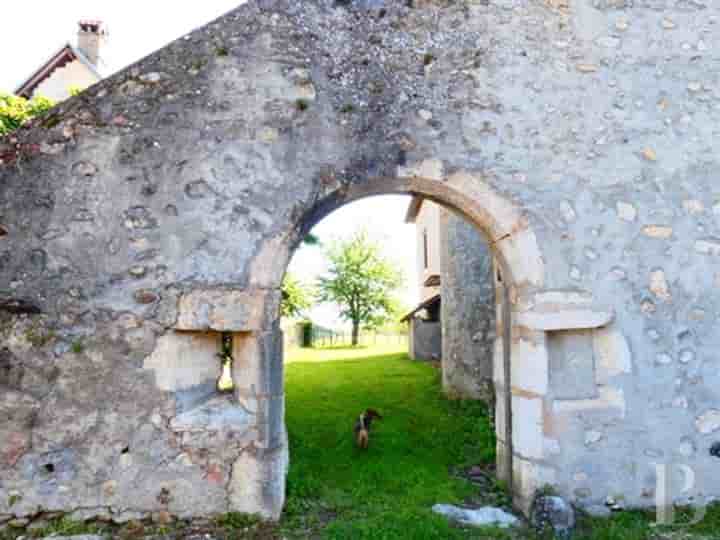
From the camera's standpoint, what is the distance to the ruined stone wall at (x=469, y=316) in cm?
Answer: 859

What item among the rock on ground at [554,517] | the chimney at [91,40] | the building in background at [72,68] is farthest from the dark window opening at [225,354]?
the chimney at [91,40]

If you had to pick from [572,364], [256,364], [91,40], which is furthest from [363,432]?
[91,40]

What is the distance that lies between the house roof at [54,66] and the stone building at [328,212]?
46.2 ft

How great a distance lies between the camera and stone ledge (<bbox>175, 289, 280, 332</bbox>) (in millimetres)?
3705

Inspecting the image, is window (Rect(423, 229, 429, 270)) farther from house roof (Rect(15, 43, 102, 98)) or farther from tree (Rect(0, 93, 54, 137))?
tree (Rect(0, 93, 54, 137))

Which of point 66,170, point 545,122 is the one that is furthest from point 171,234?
point 545,122

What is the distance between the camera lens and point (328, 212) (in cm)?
424

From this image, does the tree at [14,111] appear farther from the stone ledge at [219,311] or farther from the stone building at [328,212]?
the stone ledge at [219,311]

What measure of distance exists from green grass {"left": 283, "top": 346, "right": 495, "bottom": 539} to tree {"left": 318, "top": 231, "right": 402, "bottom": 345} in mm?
18762

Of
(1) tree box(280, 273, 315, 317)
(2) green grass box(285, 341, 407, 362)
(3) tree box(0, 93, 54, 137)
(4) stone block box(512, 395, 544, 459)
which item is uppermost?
(3) tree box(0, 93, 54, 137)

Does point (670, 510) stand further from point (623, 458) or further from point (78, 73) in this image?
point (78, 73)

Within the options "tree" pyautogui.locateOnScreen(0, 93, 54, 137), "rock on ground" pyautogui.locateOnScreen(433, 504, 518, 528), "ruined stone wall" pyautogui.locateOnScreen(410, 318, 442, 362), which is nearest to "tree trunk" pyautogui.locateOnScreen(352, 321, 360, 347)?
"ruined stone wall" pyautogui.locateOnScreen(410, 318, 442, 362)

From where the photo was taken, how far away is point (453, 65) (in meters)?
4.20

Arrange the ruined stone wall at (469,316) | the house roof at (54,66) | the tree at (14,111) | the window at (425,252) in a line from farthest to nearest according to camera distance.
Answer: the window at (425,252) < the house roof at (54,66) < the ruined stone wall at (469,316) < the tree at (14,111)
